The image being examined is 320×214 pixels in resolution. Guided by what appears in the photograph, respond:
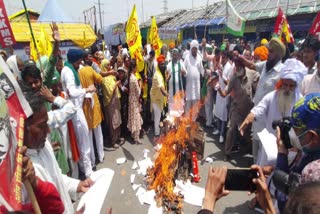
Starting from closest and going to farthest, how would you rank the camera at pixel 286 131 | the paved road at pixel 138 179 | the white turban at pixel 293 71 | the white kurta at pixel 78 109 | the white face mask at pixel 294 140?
the white face mask at pixel 294 140, the camera at pixel 286 131, the white turban at pixel 293 71, the paved road at pixel 138 179, the white kurta at pixel 78 109

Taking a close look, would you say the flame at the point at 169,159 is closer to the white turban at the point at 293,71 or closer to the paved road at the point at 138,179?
the paved road at the point at 138,179

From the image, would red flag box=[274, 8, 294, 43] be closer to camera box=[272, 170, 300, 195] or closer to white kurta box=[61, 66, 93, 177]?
white kurta box=[61, 66, 93, 177]

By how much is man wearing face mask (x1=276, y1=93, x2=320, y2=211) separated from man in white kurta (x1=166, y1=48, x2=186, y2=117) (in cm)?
523

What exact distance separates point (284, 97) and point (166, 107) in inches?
190

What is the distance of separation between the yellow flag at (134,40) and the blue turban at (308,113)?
221 inches

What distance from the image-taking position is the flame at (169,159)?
4309mm

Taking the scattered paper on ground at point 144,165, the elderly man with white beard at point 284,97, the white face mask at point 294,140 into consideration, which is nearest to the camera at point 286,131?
the white face mask at point 294,140

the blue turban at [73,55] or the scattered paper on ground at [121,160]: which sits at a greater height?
the blue turban at [73,55]

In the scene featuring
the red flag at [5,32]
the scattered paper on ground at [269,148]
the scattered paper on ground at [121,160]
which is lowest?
the scattered paper on ground at [121,160]

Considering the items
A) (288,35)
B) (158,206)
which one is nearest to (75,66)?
(158,206)

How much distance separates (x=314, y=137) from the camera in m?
1.78

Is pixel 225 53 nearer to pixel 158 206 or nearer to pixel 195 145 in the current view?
pixel 195 145

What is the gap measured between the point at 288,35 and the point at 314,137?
6506 millimetres

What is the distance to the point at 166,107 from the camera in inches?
322
